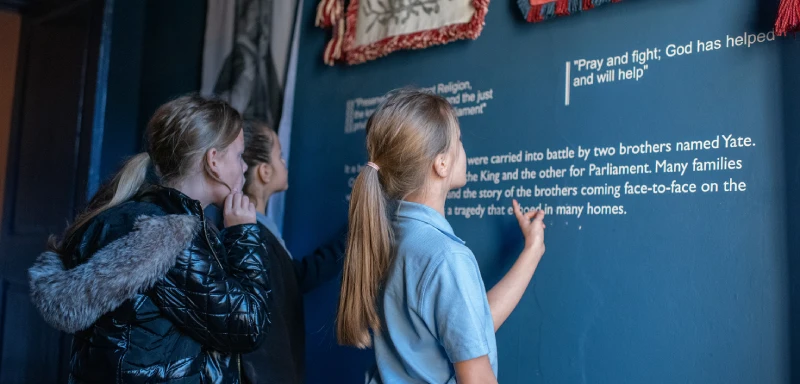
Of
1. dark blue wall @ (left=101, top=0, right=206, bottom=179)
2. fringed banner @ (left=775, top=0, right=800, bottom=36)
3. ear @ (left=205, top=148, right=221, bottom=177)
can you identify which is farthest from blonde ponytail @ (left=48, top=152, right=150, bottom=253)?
dark blue wall @ (left=101, top=0, right=206, bottom=179)

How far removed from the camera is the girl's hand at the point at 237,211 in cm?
164

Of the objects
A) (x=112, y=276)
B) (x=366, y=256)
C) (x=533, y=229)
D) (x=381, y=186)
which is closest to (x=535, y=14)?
(x=533, y=229)

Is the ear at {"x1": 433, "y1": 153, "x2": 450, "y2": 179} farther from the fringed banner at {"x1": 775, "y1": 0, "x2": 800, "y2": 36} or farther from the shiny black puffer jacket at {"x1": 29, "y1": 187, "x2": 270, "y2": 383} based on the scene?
the fringed banner at {"x1": 775, "y1": 0, "x2": 800, "y2": 36}

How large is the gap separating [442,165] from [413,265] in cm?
24

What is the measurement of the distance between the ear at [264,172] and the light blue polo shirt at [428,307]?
0.88 meters

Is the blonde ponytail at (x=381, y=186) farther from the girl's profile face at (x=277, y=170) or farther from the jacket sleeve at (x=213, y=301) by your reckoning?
the girl's profile face at (x=277, y=170)

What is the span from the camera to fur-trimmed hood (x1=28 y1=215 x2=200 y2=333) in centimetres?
137

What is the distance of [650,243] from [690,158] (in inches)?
8.5

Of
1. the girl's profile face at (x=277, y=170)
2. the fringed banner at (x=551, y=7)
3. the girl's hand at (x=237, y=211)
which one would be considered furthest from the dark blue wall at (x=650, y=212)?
the girl's hand at (x=237, y=211)

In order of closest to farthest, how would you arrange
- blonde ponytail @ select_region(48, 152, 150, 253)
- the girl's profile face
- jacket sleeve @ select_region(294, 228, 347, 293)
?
blonde ponytail @ select_region(48, 152, 150, 253), jacket sleeve @ select_region(294, 228, 347, 293), the girl's profile face

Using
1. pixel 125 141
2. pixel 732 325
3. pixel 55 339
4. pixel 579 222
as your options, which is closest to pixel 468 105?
pixel 579 222

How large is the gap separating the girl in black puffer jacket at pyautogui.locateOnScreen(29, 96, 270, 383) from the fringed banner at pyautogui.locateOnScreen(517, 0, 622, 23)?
3.09 feet

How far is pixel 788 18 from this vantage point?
1441 millimetres

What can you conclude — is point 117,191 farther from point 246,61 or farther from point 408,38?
point 246,61
